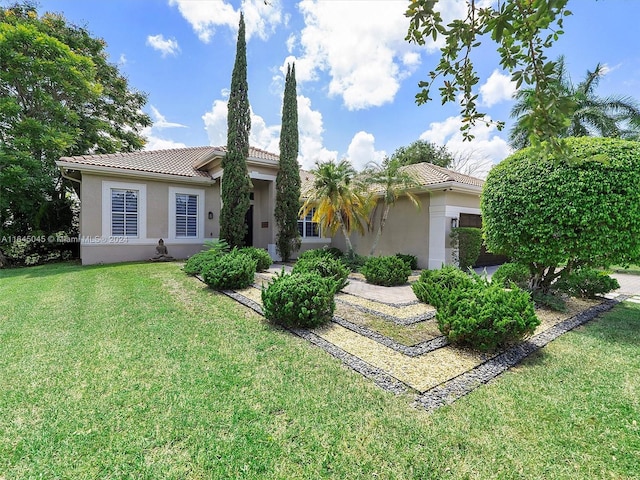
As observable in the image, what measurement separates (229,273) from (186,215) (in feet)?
26.3

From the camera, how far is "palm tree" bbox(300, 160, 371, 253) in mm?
12000

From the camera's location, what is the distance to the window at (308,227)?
17.0 m

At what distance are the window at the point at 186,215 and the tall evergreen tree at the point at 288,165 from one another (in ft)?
13.7

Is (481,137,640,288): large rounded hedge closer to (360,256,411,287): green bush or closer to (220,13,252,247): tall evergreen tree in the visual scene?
(360,256,411,287): green bush

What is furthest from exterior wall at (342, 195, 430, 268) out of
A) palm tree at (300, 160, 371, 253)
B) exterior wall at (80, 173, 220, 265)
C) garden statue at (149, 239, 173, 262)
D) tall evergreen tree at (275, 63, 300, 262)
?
garden statue at (149, 239, 173, 262)

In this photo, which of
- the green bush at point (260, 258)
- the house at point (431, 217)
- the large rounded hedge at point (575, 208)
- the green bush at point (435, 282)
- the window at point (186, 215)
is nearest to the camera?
the large rounded hedge at point (575, 208)

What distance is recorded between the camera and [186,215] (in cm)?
1477

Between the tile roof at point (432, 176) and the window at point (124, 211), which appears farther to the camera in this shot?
the window at point (124, 211)

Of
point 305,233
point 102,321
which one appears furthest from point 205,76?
point 102,321

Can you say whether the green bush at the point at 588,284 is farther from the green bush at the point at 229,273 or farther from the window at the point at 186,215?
the window at the point at 186,215

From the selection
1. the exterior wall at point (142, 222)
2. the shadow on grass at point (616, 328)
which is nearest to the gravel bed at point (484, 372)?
the shadow on grass at point (616, 328)

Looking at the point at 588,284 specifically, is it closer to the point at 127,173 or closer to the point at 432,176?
the point at 432,176

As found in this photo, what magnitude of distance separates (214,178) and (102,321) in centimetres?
999

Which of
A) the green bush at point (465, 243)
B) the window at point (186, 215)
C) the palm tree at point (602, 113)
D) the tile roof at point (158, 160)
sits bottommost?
the green bush at point (465, 243)
